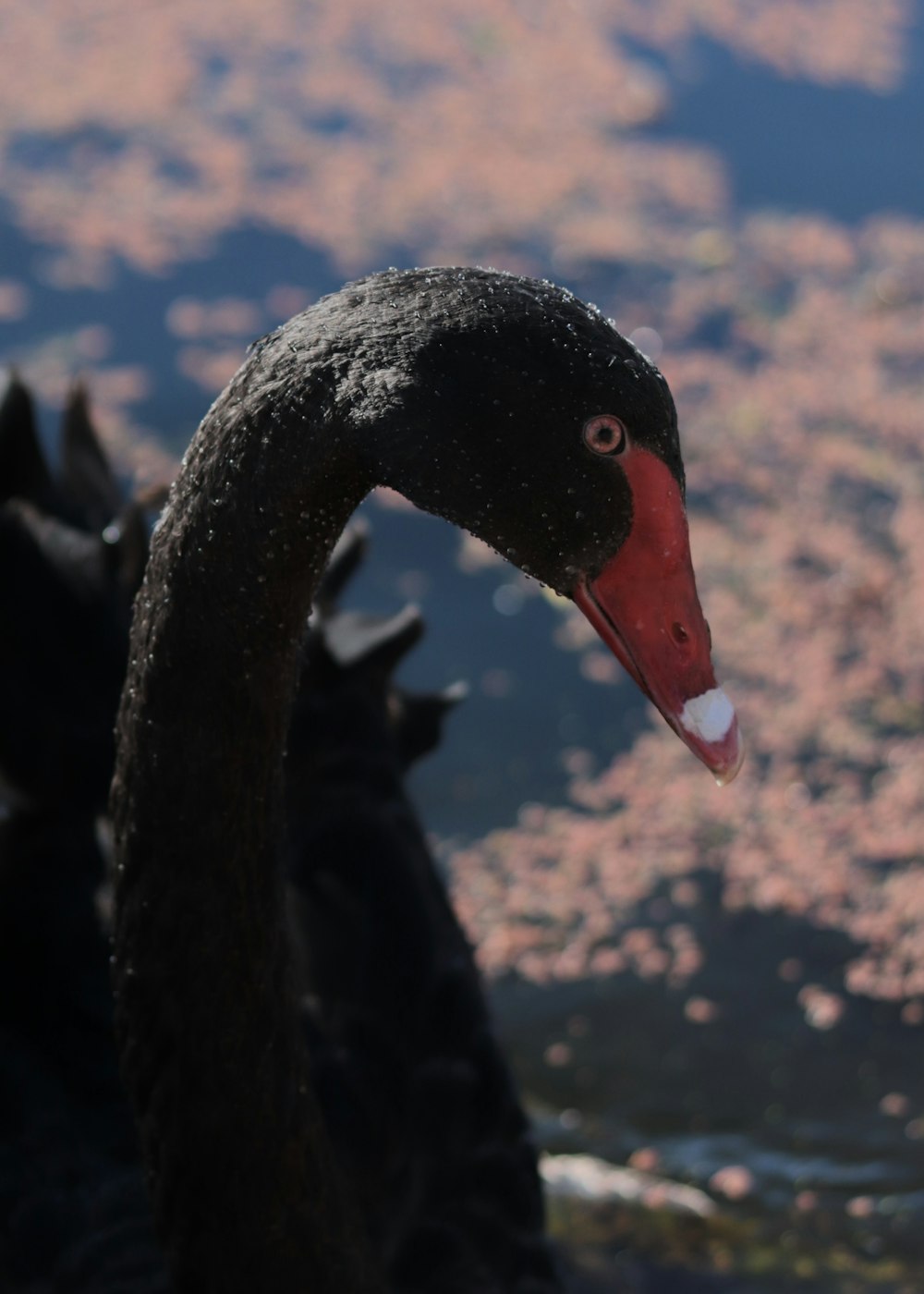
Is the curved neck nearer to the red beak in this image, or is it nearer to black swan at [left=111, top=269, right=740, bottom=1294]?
black swan at [left=111, top=269, right=740, bottom=1294]

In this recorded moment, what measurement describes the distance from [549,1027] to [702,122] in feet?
12.0

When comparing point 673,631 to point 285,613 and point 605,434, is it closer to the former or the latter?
point 605,434

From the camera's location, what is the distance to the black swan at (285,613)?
122 centimetres

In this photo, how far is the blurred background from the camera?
2.65m

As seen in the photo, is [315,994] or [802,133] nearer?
[315,994]

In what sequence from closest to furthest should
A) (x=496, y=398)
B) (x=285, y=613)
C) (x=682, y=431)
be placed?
(x=496, y=398)
(x=285, y=613)
(x=682, y=431)

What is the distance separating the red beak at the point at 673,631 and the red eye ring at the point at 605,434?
0.06m

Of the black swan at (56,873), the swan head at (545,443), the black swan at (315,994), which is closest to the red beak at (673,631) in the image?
the swan head at (545,443)

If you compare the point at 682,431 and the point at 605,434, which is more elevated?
the point at 682,431

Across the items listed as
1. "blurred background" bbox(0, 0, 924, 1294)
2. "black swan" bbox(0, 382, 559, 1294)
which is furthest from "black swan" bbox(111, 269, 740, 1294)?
"blurred background" bbox(0, 0, 924, 1294)

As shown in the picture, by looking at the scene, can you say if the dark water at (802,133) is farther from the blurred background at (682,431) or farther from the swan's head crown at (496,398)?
the swan's head crown at (496,398)

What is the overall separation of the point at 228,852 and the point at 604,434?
53 centimetres

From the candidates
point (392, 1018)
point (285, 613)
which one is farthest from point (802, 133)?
point (285, 613)

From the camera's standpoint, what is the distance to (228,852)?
1463mm
